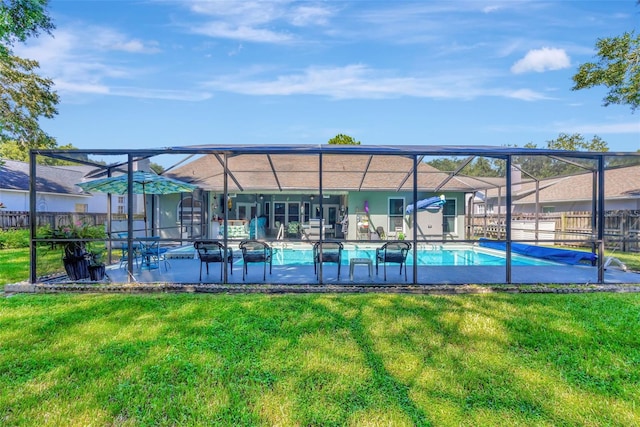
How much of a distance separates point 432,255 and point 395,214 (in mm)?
3747

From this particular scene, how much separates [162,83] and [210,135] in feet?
16.7

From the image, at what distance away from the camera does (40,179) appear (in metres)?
20.3

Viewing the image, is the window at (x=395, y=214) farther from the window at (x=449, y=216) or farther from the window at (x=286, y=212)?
the window at (x=286, y=212)

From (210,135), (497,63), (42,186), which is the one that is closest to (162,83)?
(210,135)

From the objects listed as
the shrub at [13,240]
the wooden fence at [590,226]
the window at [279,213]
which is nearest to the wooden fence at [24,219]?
the shrub at [13,240]

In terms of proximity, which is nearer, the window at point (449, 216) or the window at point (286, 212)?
the window at point (449, 216)

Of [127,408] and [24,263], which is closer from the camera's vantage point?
[127,408]

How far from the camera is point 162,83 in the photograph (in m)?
19.1

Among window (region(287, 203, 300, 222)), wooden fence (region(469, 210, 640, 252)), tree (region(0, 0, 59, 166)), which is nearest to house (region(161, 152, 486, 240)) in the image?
window (region(287, 203, 300, 222))

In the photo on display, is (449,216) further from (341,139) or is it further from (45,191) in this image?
(45,191)

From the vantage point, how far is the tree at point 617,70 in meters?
13.1

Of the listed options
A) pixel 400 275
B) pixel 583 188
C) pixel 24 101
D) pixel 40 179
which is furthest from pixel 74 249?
pixel 583 188

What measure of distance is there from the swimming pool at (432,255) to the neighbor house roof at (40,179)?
12.1 meters

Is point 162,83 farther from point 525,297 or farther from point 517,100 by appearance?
point 517,100
